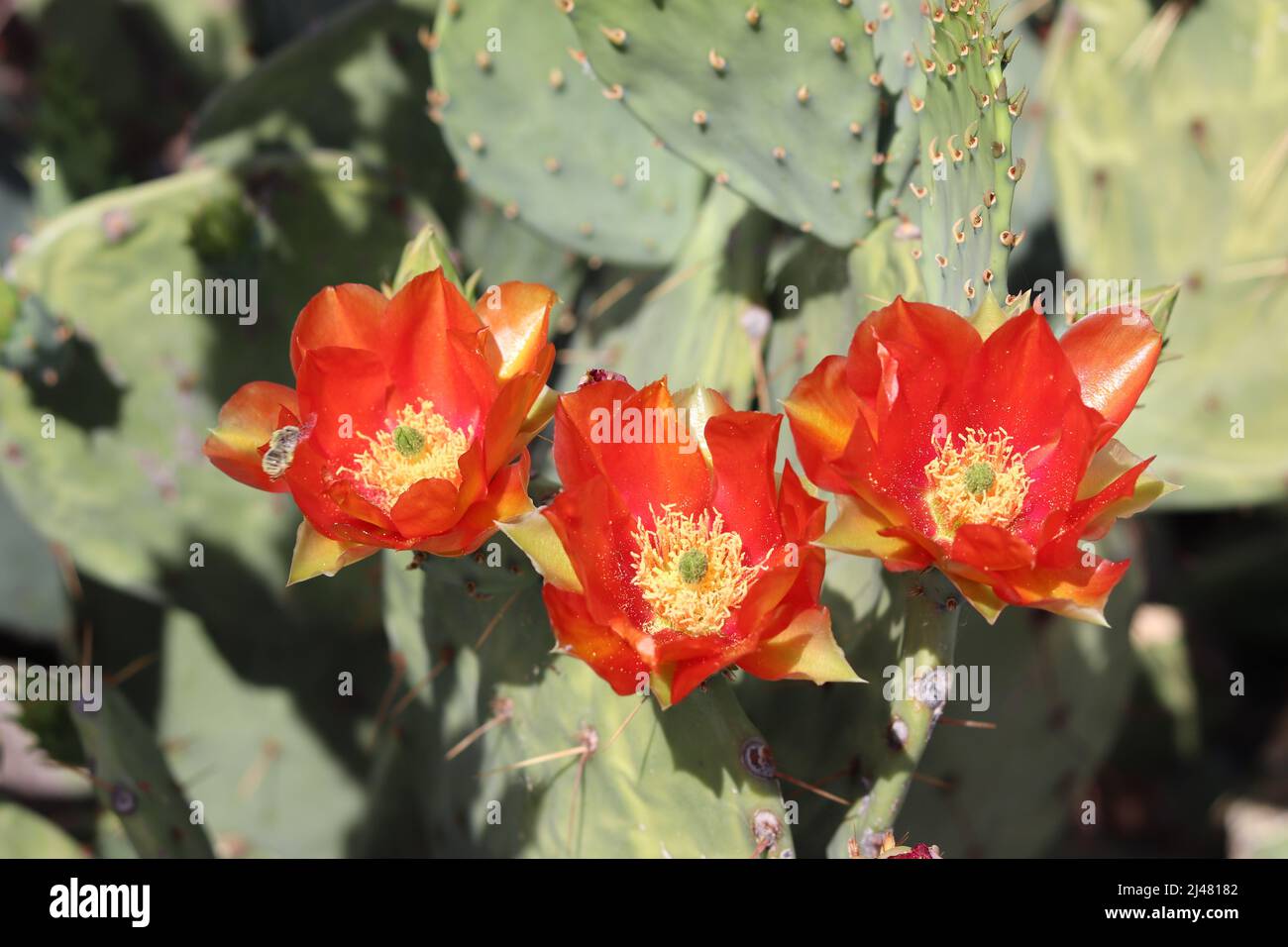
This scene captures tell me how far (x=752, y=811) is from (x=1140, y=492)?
0.38 metres

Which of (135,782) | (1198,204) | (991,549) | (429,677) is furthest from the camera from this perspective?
(1198,204)

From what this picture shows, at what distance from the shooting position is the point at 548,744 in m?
1.18

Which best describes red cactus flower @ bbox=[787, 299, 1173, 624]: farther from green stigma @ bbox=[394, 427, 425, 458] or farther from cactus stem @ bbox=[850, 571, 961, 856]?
green stigma @ bbox=[394, 427, 425, 458]

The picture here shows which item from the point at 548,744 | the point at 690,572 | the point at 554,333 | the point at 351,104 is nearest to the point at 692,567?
the point at 690,572

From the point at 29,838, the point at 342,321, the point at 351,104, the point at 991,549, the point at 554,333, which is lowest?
the point at 29,838

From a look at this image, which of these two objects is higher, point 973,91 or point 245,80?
point 245,80

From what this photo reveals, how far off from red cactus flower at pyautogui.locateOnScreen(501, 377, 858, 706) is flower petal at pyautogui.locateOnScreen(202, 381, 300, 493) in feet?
0.75

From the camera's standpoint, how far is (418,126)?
6.05 ft

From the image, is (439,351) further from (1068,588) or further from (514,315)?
(1068,588)

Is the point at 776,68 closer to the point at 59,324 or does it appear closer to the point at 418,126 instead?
the point at 418,126

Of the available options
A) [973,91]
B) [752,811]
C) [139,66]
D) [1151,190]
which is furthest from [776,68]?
[139,66]

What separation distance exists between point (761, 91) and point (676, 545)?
52cm
